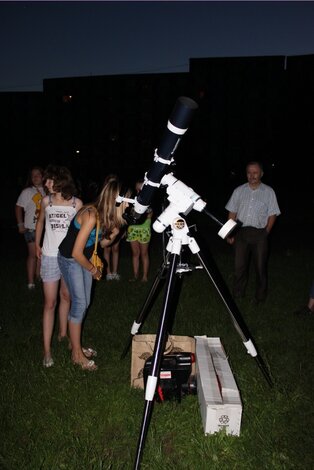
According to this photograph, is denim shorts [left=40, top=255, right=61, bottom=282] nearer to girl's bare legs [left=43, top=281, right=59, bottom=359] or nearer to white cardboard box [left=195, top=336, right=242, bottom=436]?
girl's bare legs [left=43, top=281, right=59, bottom=359]

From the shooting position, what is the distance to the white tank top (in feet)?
12.8

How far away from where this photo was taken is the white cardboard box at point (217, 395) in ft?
9.23

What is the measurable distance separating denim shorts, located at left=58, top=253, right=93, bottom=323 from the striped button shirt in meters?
2.88

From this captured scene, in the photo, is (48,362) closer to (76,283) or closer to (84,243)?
(76,283)

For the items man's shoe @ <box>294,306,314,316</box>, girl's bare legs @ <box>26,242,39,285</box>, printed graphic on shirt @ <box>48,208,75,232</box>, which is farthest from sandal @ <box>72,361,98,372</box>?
man's shoe @ <box>294,306,314,316</box>

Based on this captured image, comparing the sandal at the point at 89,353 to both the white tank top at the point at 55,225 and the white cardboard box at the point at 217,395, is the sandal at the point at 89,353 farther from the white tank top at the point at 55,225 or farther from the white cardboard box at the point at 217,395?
the white cardboard box at the point at 217,395

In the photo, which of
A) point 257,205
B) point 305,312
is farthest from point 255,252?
point 305,312

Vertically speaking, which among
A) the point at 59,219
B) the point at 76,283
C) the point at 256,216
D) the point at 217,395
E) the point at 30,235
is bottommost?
the point at 217,395

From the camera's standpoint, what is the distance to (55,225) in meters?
3.96

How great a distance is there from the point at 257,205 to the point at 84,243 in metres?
3.19

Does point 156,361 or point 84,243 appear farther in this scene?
point 84,243

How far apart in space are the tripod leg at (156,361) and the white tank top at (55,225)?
1.49m

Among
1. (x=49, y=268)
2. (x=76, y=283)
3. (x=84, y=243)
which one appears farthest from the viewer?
(x=49, y=268)

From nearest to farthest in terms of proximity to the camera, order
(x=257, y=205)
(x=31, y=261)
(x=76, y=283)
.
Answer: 1. (x=76, y=283)
2. (x=257, y=205)
3. (x=31, y=261)
